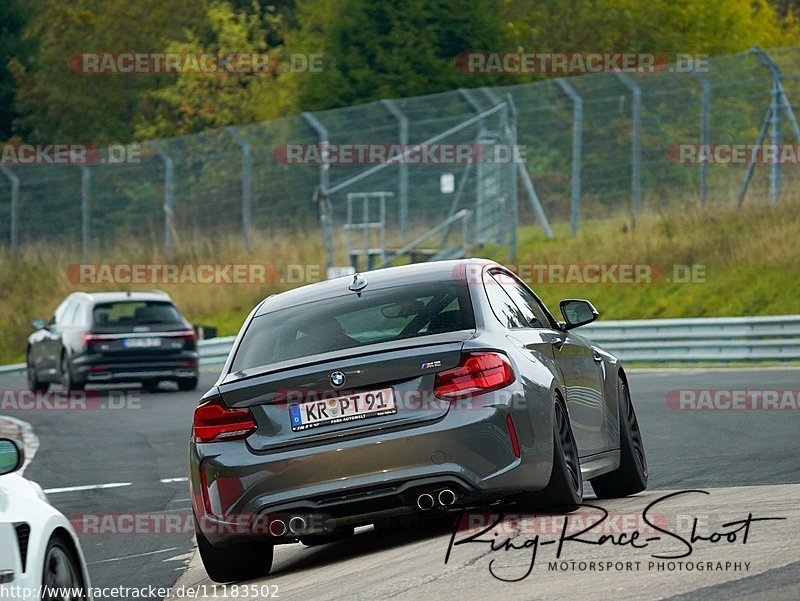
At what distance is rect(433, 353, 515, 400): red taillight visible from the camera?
28.2ft

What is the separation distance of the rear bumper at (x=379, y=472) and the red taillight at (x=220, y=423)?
0.09m

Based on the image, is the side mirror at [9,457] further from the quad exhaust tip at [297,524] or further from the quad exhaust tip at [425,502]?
the quad exhaust tip at [425,502]

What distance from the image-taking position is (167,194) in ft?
132

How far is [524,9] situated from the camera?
6231cm

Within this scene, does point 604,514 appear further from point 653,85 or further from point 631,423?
point 653,85

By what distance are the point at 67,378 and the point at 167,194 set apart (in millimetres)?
13768

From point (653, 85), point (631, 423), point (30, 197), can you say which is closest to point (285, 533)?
point (631, 423)

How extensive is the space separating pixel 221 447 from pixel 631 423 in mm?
3187

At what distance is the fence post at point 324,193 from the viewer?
1433 inches
